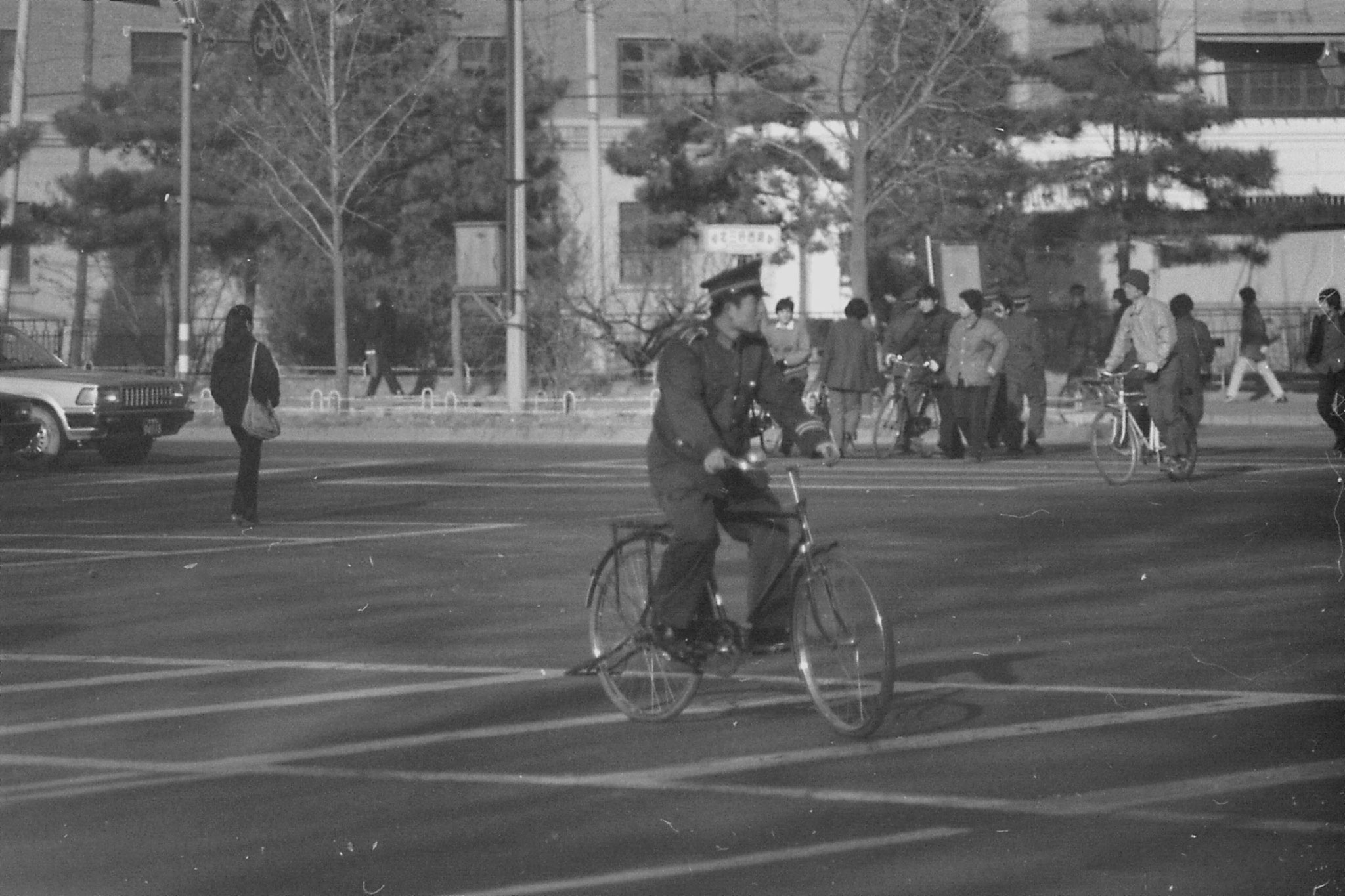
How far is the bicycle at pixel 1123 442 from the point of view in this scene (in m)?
19.2

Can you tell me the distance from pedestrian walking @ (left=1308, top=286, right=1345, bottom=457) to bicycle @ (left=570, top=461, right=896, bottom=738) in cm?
1317

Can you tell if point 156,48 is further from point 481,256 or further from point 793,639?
point 793,639

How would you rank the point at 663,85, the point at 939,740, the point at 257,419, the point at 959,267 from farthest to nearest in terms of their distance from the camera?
the point at 663,85 → the point at 959,267 → the point at 257,419 → the point at 939,740

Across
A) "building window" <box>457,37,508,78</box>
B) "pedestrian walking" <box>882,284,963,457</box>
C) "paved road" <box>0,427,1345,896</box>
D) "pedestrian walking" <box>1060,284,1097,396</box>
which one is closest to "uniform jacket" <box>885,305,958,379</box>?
"pedestrian walking" <box>882,284,963,457</box>

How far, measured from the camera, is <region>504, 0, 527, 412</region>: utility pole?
3133 cm

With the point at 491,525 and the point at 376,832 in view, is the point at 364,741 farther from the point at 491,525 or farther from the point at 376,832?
the point at 491,525

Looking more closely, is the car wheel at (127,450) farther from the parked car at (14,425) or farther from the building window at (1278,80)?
the building window at (1278,80)

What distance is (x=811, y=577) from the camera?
8.34 m

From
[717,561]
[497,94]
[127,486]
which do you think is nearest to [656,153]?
[497,94]

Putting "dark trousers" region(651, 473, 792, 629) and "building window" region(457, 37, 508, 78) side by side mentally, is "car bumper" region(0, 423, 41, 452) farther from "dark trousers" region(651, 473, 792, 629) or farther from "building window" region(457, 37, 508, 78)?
"building window" region(457, 37, 508, 78)

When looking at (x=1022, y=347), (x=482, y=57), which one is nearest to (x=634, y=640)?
(x=1022, y=347)

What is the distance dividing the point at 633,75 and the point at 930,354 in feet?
106

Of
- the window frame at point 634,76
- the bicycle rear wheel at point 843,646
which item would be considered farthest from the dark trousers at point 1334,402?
the window frame at point 634,76

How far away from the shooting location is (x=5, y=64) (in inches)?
2035
